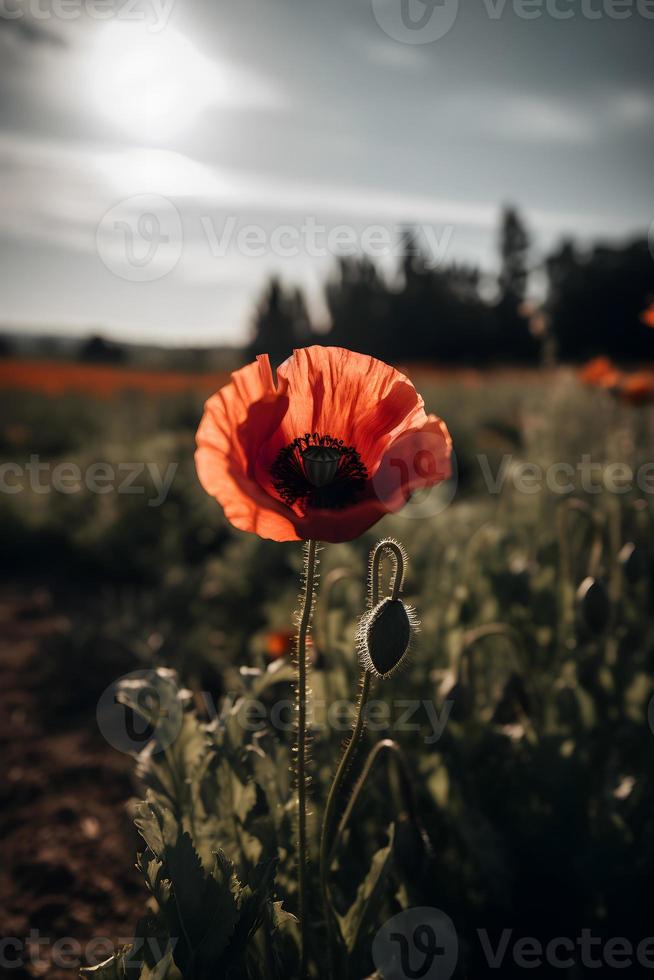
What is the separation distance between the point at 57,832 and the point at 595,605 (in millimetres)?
2028

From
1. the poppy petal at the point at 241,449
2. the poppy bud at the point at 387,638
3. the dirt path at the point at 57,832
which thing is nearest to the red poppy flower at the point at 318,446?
the poppy petal at the point at 241,449

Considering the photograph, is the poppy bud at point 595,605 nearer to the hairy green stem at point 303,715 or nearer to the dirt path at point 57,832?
the hairy green stem at point 303,715

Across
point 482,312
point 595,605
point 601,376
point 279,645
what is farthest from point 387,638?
point 482,312

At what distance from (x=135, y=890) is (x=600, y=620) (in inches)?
66.2

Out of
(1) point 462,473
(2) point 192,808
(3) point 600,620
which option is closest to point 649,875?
(3) point 600,620

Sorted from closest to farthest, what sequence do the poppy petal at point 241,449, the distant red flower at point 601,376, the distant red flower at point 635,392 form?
the poppy petal at point 241,449 < the distant red flower at point 635,392 < the distant red flower at point 601,376

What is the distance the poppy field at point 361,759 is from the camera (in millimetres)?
1264

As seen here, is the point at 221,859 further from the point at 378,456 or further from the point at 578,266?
the point at 578,266

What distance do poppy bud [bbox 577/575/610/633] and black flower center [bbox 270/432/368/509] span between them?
876 millimetres

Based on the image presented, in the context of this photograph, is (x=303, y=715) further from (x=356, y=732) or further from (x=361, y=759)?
(x=361, y=759)

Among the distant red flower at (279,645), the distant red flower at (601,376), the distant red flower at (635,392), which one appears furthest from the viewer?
the distant red flower at (601,376)

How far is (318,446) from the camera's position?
4.16 ft

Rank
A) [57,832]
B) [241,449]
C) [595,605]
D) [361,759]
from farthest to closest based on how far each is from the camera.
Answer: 1. [57,832]
2. [361,759]
3. [595,605]
4. [241,449]

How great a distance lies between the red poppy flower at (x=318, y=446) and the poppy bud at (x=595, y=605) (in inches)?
34.3
